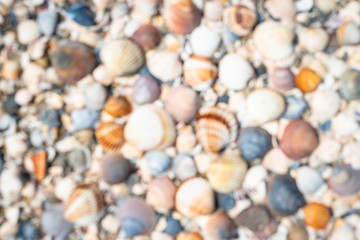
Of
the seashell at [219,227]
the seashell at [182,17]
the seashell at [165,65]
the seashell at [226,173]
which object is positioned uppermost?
the seashell at [182,17]

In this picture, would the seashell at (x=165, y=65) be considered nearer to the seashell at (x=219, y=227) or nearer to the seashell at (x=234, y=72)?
the seashell at (x=234, y=72)

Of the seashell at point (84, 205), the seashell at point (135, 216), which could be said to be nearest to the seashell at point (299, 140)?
the seashell at point (135, 216)

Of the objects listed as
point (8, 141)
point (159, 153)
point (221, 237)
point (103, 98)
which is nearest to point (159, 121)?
point (159, 153)

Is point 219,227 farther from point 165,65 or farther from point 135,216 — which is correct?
point 165,65

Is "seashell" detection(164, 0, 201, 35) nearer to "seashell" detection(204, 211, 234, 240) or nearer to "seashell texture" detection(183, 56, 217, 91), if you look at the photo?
"seashell texture" detection(183, 56, 217, 91)

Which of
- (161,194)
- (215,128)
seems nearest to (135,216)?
(161,194)

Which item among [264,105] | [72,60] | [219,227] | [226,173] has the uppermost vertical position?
[72,60]

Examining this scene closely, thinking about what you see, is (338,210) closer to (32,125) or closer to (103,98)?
(103,98)
